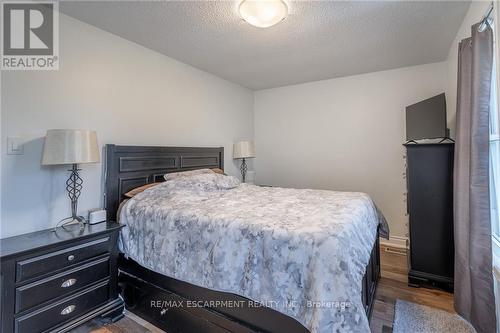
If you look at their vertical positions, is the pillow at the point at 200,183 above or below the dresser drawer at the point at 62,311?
above

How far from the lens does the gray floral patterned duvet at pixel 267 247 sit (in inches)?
46.9

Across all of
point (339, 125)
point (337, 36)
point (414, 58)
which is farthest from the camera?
point (339, 125)

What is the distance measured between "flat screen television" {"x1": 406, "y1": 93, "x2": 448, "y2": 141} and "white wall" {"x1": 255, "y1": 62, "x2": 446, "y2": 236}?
1.67 ft

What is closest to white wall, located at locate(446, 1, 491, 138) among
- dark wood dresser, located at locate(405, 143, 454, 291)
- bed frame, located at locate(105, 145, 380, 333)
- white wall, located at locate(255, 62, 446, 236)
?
white wall, located at locate(255, 62, 446, 236)

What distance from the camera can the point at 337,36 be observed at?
252cm

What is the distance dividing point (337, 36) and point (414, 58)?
1.30m

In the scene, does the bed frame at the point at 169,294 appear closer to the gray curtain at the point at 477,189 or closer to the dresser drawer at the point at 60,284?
the dresser drawer at the point at 60,284

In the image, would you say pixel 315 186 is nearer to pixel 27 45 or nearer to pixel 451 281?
pixel 451 281

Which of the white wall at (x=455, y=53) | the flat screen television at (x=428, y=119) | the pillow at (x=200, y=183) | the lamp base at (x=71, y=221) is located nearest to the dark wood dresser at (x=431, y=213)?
the flat screen television at (x=428, y=119)

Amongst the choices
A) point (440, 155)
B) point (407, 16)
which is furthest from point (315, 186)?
point (407, 16)

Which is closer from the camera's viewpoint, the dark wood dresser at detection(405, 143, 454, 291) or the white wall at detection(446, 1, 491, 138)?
the white wall at detection(446, 1, 491, 138)

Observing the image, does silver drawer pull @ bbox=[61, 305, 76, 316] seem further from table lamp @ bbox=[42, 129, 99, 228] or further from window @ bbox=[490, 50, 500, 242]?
window @ bbox=[490, 50, 500, 242]

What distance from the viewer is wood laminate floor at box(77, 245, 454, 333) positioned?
1.85 meters

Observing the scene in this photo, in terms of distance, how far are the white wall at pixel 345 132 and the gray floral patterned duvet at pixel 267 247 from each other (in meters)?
1.67
